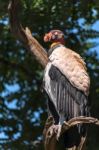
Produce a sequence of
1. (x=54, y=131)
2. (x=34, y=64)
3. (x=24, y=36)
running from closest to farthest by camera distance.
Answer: (x=54, y=131)
(x=24, y=36)
(x=34, y=64)

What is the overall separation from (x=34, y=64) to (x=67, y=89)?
4181 mm

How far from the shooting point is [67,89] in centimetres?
623

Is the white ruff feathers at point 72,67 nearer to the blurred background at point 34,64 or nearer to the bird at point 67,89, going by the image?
the bird at point 67,89

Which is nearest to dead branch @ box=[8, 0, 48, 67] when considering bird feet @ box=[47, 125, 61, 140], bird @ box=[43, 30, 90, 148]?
bird @ box=[43, 30, 90, 148]

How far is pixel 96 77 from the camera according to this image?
9.27 m

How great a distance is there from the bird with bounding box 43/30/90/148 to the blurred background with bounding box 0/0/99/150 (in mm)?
2577

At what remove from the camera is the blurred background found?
9.21 metres

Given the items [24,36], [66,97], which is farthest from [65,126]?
[24,36]

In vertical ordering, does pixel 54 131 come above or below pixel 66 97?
below

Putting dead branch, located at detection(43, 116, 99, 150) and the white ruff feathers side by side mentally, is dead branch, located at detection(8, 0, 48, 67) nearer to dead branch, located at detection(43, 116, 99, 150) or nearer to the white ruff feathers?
the white ruff feathers

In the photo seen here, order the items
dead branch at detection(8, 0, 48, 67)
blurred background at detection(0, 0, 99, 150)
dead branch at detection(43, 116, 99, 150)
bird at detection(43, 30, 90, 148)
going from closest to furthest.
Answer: dead branch at detection(43, 116, 99, 150) → bird at detection(43, 30, 90, 148) → dead branch at detection(8, 0, 48, 67) → blurred background at detection(0, 0, 99, 150)

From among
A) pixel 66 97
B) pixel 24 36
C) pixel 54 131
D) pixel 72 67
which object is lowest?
pixel 54 131

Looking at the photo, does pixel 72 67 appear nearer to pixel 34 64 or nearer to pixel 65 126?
pixel 65 126

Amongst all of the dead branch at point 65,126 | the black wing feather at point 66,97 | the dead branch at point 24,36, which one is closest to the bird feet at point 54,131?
the dead branch at point 65,126
